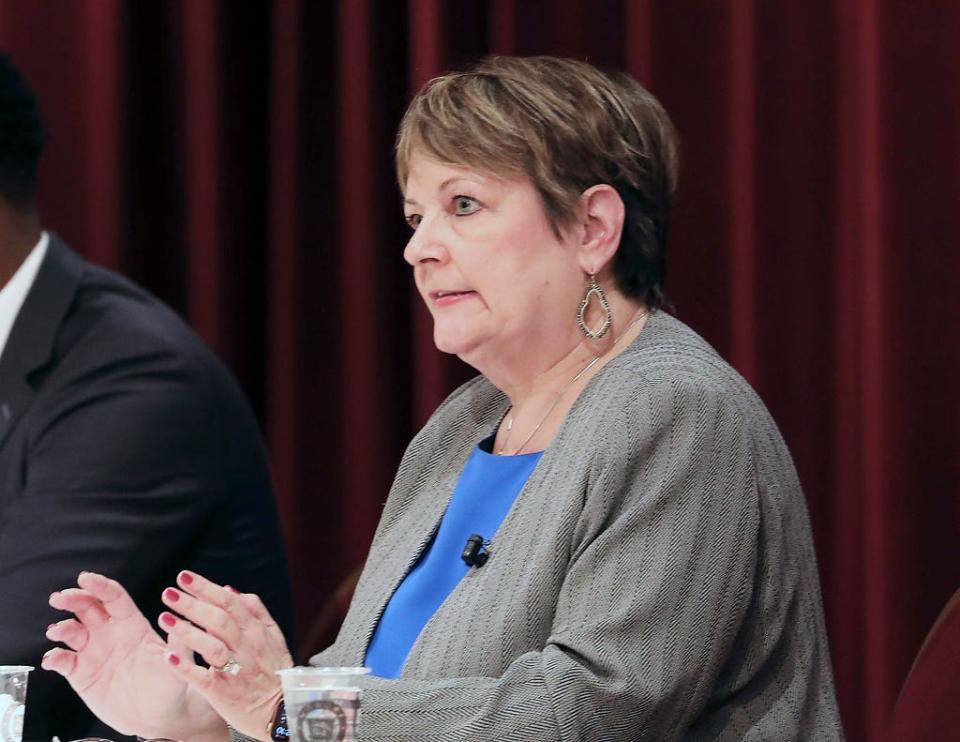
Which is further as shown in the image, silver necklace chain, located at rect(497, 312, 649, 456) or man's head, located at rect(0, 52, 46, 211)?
man's head, located at rect(0, 52, 46, 211)

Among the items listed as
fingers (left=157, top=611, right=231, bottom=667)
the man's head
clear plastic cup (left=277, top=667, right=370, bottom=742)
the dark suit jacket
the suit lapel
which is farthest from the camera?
the man's head

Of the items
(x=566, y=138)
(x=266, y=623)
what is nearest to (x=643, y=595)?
(x=266, y=623)

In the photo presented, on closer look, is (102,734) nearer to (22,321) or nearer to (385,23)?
(22,321)

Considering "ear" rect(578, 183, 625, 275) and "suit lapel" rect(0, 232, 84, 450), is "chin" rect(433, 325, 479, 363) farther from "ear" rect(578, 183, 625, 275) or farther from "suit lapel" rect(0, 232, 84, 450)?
"suit lapel" rect(0, 232, 84, 450)

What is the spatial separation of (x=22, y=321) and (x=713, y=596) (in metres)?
1.43

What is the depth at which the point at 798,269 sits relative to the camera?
263 centimetres

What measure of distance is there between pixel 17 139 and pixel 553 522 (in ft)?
4.81

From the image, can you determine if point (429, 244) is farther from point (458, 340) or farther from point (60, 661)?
point (60, 661)

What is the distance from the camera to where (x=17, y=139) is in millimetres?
2631

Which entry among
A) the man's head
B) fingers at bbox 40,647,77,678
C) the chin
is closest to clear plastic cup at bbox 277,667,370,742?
fingers at bbox 40,647,77,678

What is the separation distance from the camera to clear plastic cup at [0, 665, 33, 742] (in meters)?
1.40

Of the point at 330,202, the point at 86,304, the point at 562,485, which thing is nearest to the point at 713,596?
the point at 562,485

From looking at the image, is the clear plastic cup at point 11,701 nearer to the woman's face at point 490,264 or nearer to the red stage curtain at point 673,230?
the woman's face at point 490,264

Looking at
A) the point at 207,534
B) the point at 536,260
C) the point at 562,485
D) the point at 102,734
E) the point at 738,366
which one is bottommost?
the point at 102,734
